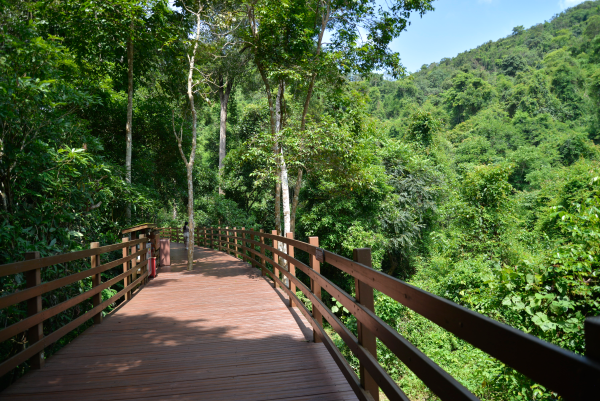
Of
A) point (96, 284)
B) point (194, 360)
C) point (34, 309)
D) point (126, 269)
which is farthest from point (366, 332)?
point (126, 269)

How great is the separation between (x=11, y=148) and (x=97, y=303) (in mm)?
2811

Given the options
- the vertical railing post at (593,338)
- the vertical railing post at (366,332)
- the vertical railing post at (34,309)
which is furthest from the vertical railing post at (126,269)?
the vertical railing post at (593,338)

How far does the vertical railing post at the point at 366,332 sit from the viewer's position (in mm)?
2634

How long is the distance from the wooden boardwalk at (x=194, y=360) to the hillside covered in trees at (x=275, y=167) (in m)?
1.37

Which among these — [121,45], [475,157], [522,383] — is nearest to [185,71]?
[121,45]

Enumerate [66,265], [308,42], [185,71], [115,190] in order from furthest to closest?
[185,71] < [308,42] < [115,190] < [66,265]

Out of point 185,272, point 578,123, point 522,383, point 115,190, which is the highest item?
point 578,123

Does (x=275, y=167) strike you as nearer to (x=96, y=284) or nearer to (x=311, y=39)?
(x=311, y=39)

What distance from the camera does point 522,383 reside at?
639 cm

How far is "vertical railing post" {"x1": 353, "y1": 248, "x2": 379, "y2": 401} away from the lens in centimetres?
263

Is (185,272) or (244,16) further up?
(244,16)

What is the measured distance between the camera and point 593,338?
3.21 feet

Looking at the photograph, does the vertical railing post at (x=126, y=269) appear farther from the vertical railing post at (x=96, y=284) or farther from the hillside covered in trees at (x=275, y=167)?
the vertical railing post at (x=96, y=284)

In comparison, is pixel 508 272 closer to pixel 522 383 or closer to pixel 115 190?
pixel 522 383
